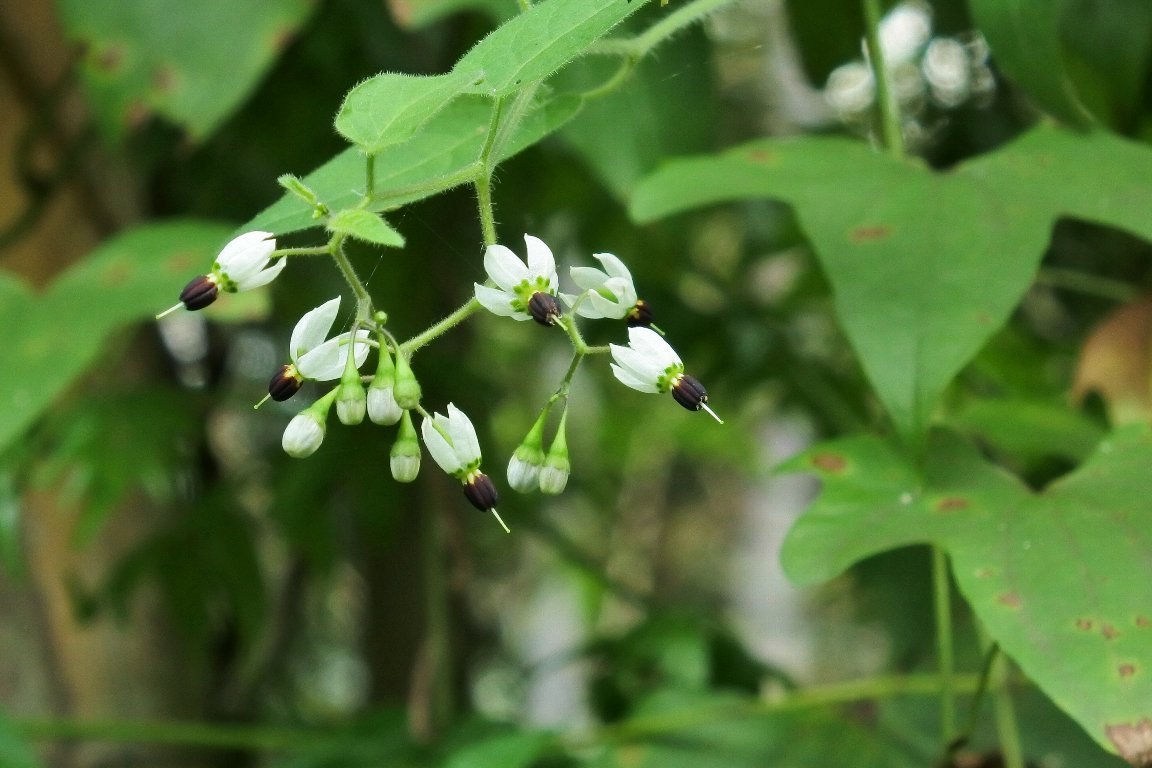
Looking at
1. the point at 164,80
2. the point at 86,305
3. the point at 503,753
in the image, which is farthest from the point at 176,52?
the point at 503,753

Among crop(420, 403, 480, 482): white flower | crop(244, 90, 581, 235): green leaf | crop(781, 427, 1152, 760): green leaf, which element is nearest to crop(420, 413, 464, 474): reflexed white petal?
crop(420, 403, 480, 482): white flower

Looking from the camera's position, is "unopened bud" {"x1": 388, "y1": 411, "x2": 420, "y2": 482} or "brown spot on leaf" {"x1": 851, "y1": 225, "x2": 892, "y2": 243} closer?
"unopened bud" {"x1": 388, "y1": 411, "x2": 420, "y2": 482}

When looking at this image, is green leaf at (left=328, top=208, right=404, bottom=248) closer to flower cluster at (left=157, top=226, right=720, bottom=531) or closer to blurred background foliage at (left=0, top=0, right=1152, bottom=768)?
flower cluster at (left=157, top=226, right=720, bottom=531)

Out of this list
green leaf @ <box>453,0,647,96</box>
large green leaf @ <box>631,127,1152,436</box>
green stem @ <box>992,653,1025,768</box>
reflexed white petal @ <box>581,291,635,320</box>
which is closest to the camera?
green leaf @ <box>453,0,647,96</box>

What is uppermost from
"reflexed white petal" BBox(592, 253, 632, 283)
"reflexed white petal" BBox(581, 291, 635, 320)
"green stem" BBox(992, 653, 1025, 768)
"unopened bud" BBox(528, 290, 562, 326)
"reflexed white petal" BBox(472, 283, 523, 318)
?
"reflexed white petal" BBox(472, 283, 523, 318)

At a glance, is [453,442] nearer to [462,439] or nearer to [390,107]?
[462,439]

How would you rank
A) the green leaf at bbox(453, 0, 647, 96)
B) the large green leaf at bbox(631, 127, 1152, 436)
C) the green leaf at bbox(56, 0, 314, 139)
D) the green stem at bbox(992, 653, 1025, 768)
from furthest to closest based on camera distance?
the green leaf at bbox(56, 0, 314, 139)
the green stem at bbox(992, 653, 1025, 768)
the large green leaf at bbox(631, 127, 1152, 436)
the green leaf at bbox(453, 0, 647, 96)
